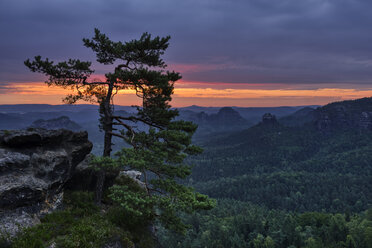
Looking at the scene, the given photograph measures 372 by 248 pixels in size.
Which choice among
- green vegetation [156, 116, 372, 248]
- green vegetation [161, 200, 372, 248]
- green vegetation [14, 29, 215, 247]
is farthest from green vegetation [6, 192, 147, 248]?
green vegetation [161, 200, 372, 248]

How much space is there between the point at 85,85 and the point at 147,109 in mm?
4970

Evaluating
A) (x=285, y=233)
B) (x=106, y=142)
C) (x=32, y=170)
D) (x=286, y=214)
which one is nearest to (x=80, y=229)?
(x=32, y=170)

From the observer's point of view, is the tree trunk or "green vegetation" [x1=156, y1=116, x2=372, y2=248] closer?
the tree trunk

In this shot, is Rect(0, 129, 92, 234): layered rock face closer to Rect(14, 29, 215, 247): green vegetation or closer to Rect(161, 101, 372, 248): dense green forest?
Rect(14, 29, 215, 247): green vegetation


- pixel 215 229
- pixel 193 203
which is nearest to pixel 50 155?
pixel 193 203

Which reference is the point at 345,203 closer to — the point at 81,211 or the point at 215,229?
the point at 215,229

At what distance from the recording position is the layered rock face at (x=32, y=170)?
11617 millimetres

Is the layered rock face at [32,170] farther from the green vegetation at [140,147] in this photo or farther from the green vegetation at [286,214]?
the green vegetation at [286,214]

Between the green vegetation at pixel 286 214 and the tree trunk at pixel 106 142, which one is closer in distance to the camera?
the tree trunk at pixel 106 142

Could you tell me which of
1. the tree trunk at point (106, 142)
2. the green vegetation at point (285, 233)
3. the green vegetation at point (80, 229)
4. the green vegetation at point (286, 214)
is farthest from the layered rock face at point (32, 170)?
the green vegetation at point (285, 233)

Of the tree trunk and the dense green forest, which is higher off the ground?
the tree trunk

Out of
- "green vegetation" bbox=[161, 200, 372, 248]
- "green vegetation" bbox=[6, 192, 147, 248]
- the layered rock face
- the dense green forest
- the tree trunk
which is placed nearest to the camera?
"green vegetation" bbox=[6, 192, 147, 248]

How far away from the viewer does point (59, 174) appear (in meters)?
14.3

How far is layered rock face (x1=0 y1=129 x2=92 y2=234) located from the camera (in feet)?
38.1
